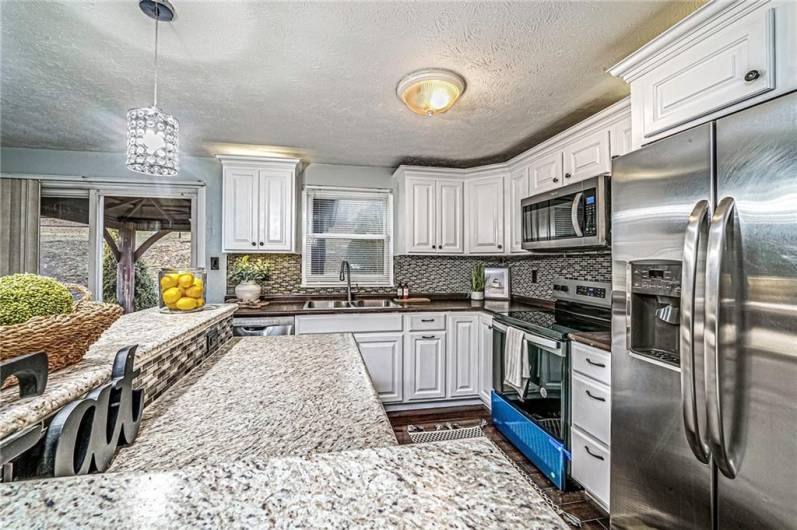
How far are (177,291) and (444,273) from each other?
2705mm

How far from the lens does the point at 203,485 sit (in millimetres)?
434

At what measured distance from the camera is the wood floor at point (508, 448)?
174 cm

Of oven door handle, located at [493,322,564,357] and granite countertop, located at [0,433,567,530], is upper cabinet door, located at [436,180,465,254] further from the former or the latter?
granite countertop, located at [0,433,567,530]

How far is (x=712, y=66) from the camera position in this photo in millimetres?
1239

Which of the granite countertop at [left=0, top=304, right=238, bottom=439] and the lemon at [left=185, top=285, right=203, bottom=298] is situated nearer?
the granite countertop at [left=0, top=304, right=238, bottom=439]

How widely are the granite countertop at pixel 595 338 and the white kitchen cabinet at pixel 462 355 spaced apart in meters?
1.21

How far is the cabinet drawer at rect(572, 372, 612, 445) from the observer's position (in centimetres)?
165

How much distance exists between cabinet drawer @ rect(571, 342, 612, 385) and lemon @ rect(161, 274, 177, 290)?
1.92 m

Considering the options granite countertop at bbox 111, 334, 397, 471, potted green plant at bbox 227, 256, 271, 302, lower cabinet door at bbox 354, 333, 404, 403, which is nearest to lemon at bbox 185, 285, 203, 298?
granite countertop at bbox 111, 334, 397, 471

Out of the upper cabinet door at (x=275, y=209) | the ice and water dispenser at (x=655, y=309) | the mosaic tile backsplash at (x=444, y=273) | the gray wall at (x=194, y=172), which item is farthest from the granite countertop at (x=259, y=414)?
the gray wall at (x=194, y=172)

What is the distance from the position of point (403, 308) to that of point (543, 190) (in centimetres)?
145

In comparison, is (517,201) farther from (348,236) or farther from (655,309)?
(655,309)

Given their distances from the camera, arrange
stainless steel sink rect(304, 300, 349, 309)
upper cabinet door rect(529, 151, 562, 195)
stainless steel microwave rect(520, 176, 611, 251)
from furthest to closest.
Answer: stainless steel sink rect(304, 300, 349, 309) < upper cabinet door rect(529, 151, 562, 195) < stainless steel microwave rect(520, 176, 611, 251)

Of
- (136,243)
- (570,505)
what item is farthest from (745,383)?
(136,243)
